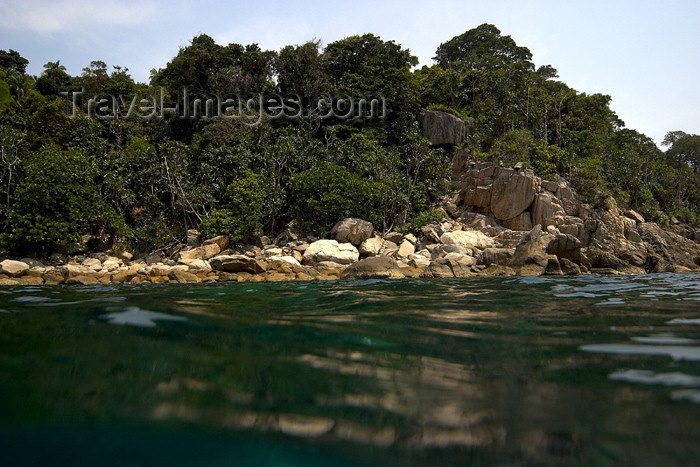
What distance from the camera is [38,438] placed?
1.66 metres

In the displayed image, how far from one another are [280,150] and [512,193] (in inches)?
611

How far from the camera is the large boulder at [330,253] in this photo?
15984 mm

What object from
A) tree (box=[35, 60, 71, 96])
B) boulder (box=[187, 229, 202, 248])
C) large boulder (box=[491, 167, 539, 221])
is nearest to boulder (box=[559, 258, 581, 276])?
large boulder (box=[491, 167, 539, 221])

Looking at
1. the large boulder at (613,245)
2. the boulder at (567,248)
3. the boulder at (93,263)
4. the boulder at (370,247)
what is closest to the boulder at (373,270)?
the boulder at (370,247)

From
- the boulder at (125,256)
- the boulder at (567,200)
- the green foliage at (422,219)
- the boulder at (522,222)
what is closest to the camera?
the boulder at (125,256)

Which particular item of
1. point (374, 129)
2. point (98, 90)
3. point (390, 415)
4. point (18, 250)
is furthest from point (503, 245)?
point (98, 90)

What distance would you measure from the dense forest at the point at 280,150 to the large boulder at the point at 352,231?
1.23 meters

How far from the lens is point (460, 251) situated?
16.5 meters

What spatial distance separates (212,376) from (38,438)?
789mm

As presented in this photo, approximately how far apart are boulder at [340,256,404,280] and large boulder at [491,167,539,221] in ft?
49.4

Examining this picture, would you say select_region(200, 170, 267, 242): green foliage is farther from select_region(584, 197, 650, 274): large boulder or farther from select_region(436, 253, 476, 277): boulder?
select_region(584, 197, 650, 274): large boulder

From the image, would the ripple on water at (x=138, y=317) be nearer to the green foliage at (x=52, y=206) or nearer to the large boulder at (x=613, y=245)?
the large boulder at (x=613, y=245)

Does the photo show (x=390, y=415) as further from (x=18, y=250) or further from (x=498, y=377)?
(x=18, y=250)

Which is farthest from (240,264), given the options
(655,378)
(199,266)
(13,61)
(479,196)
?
(13,61)
